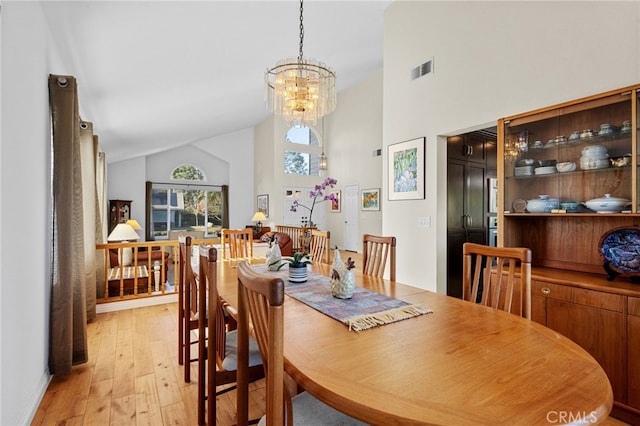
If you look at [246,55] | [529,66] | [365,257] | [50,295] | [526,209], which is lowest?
[50,295]

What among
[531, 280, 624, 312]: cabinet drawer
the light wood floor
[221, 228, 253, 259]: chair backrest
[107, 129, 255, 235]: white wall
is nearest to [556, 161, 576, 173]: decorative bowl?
[531, 280, 624, 312]: cabinet drawer

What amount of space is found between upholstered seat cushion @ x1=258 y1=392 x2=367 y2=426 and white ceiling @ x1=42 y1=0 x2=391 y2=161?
2448 millimetres

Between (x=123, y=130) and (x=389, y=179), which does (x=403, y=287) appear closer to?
(x=389, y=179)

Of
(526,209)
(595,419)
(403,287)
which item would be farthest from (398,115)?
(595,419)

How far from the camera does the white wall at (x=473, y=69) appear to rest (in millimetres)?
2139

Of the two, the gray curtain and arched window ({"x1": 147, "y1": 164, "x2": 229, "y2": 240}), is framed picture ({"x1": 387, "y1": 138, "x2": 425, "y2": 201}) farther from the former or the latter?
arched window ({"x1": 147, "y1": 164, "x2": 229, "y2": 240})

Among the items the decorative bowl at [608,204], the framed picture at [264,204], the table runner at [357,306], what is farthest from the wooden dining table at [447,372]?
the framed picture at [264,204]

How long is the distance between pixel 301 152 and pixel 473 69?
7304mm

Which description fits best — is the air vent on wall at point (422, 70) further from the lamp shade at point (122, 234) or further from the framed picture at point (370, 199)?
the framed picture at point (370, 199)

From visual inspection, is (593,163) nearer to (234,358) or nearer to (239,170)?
(234,358)

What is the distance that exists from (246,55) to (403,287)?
10.5ft

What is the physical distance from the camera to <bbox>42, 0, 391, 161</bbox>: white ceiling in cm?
219

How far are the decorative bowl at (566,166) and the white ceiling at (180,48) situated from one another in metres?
2.74

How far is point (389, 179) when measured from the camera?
158 inches
